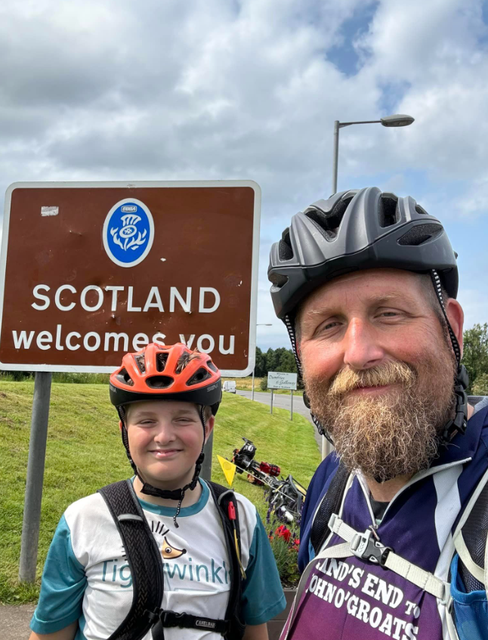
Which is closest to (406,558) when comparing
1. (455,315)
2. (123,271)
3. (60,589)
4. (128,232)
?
(455,315)

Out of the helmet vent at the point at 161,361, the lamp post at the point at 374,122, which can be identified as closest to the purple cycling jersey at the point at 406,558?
the helmet vent at the point at 161,361

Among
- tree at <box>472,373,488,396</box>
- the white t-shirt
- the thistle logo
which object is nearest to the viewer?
the white t-shirt

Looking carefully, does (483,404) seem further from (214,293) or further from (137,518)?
(214,293)

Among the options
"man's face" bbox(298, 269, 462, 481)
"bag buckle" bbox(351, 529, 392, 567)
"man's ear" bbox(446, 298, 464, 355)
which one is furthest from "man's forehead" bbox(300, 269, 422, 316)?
"bag buckle" bbox(351, 529, 392, 567)

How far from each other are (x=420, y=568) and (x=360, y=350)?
0.58 m

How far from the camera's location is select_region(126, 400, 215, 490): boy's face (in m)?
2.02

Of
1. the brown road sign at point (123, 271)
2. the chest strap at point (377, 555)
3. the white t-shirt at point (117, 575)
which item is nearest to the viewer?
the chest strap at point (377, 555)

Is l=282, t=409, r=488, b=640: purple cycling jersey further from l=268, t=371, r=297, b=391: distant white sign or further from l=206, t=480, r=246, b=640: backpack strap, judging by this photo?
l=268, t=371, r=297, b=391: distant white sign

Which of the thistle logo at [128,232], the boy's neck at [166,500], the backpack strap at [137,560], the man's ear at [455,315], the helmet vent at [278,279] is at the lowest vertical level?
the backpack strap at [137,560]

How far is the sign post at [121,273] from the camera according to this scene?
371 centimetres

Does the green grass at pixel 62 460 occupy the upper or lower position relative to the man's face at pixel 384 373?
lower

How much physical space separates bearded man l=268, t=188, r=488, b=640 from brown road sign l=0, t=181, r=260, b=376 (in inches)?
81.8

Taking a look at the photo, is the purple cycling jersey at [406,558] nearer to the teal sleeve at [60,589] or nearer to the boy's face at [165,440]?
the boy's face at [165,440]

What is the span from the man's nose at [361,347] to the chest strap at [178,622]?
46.7 inches
